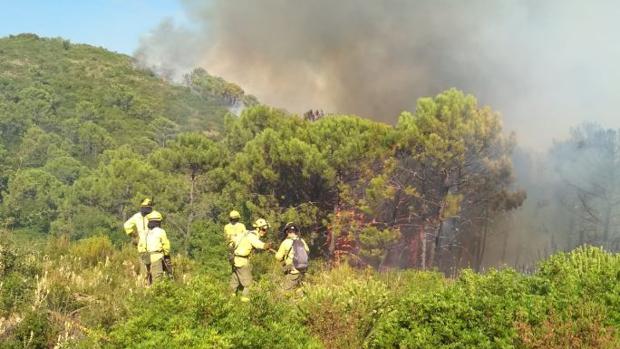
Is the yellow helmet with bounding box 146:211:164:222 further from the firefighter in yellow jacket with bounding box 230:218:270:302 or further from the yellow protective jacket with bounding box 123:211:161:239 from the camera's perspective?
the firefighter in yellow jacket with bounding box 230:218:270:302

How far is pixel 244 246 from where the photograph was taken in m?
8.86

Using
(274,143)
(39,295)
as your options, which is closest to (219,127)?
(274,143)

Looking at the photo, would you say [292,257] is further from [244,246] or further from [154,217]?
[154,217]

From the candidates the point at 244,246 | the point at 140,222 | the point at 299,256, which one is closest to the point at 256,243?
the point at 244,246

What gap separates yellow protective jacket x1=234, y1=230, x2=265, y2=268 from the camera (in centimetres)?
885

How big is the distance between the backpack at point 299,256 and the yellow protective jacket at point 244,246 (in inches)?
21.0

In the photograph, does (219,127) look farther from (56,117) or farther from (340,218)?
(340,218)

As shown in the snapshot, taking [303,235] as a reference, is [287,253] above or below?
below

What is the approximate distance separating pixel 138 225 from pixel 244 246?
6.10 ft

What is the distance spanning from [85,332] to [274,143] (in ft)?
55.4

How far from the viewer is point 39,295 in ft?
20.7

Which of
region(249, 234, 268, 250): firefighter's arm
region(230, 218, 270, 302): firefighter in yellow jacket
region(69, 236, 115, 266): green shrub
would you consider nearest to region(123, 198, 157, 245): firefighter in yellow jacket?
region(69, 236, 115, 266): green shrub

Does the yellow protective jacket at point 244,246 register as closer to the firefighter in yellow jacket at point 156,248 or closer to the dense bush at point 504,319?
the firefighter in yellow jacket at point 156,248

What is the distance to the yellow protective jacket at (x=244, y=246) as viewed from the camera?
8.85 m
